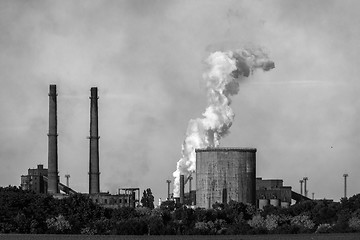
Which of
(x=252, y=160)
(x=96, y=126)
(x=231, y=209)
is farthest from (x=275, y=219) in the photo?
(x=96, y=126)

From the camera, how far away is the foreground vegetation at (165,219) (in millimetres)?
121188

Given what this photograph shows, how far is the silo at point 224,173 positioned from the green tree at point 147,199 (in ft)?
76.8

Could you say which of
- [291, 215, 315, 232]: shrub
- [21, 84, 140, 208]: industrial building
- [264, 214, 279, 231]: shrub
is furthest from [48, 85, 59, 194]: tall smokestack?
[291, 215, 315, 232]: shrub

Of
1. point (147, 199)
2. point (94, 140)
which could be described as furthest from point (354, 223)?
point (147, 199)

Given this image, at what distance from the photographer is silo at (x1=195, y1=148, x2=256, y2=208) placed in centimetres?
17125

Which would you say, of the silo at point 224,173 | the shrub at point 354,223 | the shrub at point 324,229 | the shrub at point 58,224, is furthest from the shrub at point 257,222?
the silo at point 224,173

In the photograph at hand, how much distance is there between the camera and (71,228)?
4855 inches

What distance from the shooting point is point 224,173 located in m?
172

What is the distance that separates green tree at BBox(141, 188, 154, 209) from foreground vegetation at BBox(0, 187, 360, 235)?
4963cm

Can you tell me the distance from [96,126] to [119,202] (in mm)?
22983

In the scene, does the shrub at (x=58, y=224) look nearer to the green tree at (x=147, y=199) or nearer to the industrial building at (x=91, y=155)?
the industrial building at (x=91, y=155)

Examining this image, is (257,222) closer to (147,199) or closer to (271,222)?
(271,222)

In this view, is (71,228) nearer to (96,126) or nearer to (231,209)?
(231,209)

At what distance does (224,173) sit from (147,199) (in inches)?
1150
